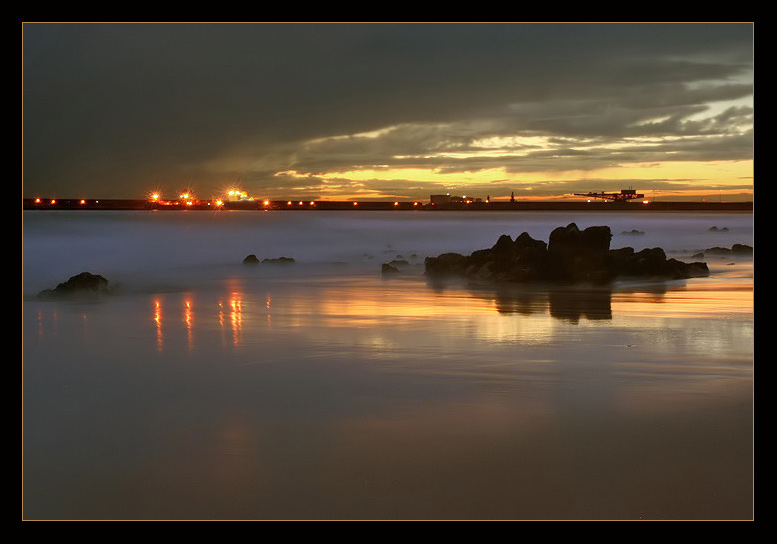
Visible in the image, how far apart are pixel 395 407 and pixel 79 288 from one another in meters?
9.19

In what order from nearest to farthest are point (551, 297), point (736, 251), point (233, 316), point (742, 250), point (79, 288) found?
point (233, 316) < point (551, 297) < point (79, 288) < point (742, 250) < point (736, 251)

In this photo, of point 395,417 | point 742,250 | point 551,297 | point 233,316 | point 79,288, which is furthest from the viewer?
point 742,250

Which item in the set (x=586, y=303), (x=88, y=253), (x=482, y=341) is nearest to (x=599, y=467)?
(x=482, y=341)

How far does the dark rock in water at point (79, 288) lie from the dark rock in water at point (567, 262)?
630 cm

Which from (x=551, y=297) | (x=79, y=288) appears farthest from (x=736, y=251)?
(x=79, y=288)

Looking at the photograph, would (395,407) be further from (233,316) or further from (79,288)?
(79,288)

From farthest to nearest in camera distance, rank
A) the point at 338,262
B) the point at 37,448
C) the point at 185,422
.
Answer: the point at 338,262
the point at 185,422
the point at 37,448

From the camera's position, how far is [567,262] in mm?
15062

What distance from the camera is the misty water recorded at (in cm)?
473

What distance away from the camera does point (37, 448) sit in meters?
5.66

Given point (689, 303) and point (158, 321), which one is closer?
point (158, 321)

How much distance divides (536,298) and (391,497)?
8.68 metres
